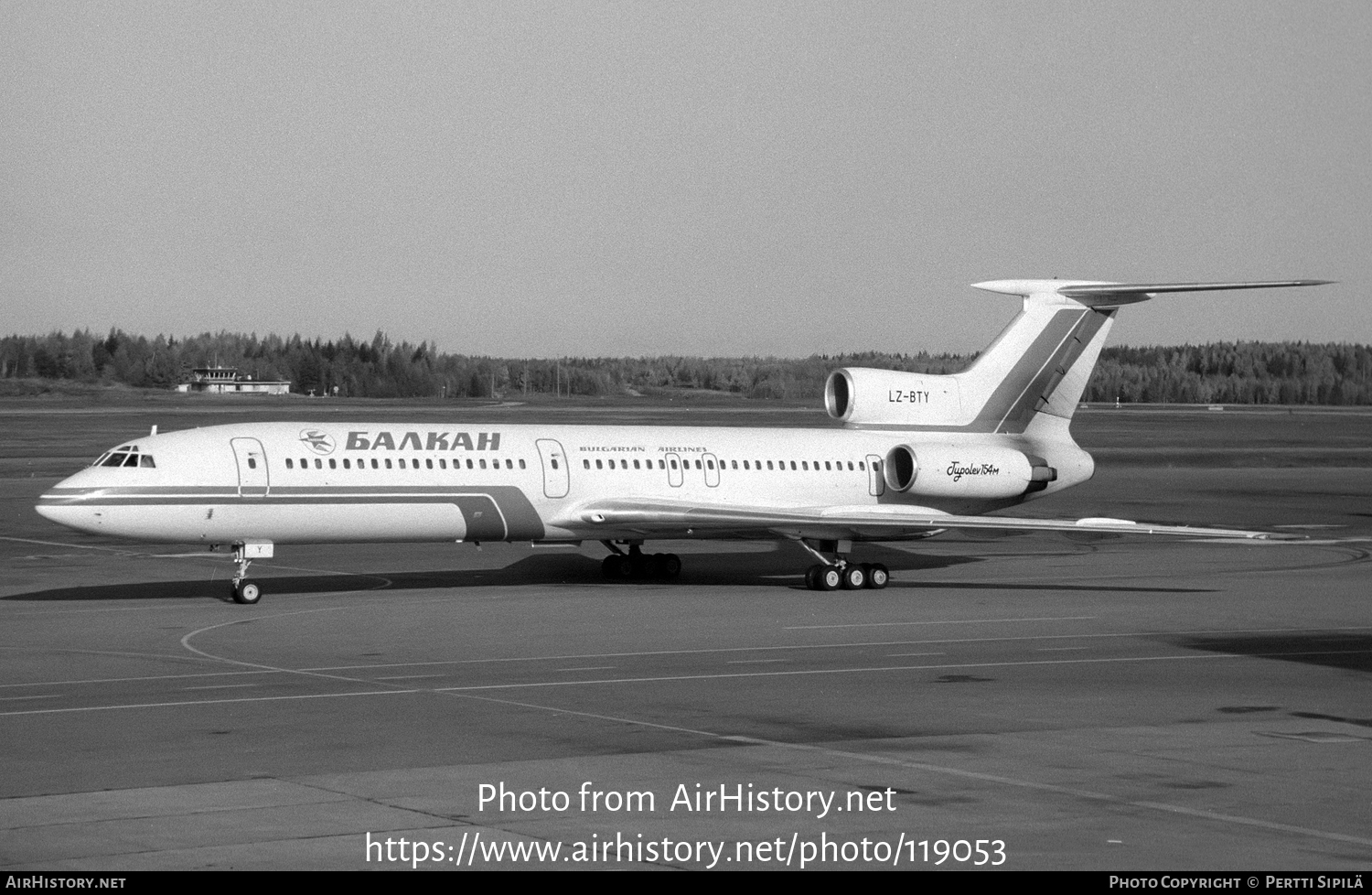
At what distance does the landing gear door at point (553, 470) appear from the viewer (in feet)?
109

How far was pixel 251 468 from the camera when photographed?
30.2 metres

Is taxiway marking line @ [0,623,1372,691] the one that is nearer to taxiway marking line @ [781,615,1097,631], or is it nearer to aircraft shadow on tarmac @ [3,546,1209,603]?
taxiway marking line @ [781,615,1097,631]

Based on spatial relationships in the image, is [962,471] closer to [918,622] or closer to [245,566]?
[918,622]

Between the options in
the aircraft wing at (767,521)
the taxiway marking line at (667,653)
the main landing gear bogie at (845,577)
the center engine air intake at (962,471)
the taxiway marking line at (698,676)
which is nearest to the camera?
the taxiway marking line at (698,676)

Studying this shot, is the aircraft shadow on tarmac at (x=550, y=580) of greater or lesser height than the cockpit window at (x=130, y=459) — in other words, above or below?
below

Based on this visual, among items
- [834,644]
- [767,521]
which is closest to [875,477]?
[767,521]

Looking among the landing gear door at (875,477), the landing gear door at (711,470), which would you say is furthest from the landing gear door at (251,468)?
the landing gear door at (875,477)

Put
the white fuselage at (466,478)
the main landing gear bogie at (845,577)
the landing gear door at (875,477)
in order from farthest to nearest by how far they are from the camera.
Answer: the landing gear door at (875,477), the main landing gear bogie at (845,577), the white fuselage at (466,478)

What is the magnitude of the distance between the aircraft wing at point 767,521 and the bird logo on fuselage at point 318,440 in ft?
15.8

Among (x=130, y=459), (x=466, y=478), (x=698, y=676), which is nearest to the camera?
(x=698, y=676)

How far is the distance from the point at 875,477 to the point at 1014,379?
3.91 m

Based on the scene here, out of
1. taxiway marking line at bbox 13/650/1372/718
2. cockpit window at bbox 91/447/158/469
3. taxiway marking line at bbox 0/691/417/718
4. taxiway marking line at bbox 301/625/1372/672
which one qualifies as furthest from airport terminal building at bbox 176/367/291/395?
taxiway marking line at bbox 0/691/417/718

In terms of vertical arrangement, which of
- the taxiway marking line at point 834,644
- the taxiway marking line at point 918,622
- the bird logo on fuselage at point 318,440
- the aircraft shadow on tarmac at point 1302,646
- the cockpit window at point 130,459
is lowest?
the taxiway marking line at point 918,622

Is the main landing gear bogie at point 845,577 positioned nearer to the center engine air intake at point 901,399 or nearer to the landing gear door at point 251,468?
the center engine air intake at point 901,399
